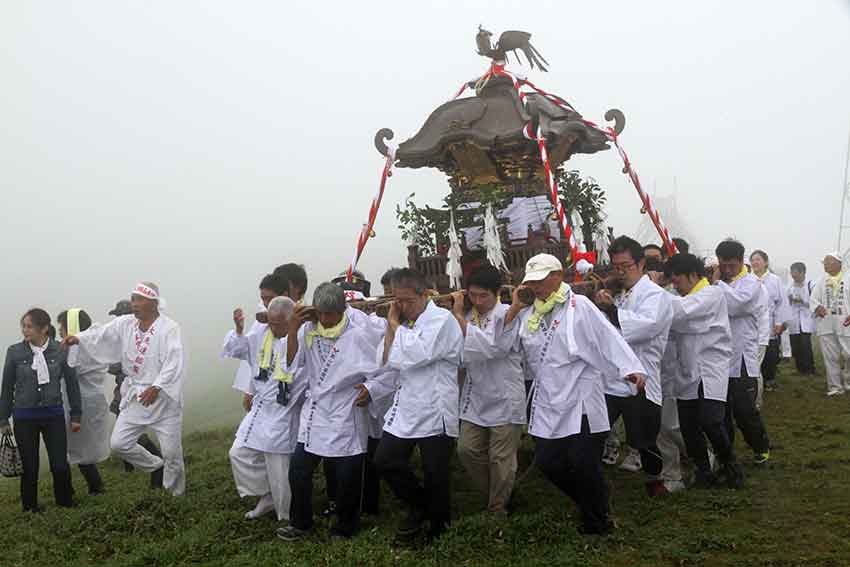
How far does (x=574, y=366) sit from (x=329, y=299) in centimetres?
166

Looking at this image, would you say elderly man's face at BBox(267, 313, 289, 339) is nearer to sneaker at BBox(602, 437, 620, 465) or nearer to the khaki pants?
the khaki pants

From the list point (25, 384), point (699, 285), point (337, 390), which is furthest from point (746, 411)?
point (25, 384)

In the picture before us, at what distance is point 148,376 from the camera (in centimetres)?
600

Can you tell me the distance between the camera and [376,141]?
7879mm

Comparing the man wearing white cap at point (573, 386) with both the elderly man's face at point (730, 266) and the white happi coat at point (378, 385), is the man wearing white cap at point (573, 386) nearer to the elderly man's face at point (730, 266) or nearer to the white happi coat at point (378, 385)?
the white happi coat at point (378, 385)

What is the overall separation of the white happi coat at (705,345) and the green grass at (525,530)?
793 millimetres

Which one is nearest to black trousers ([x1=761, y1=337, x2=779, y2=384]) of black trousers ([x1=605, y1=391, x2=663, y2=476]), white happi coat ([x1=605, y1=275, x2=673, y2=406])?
white happi coat ([x1=605, y1=275, x2=673, y2=406])

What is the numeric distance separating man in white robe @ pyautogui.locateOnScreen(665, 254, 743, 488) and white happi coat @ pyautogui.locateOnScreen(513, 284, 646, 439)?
1.14m

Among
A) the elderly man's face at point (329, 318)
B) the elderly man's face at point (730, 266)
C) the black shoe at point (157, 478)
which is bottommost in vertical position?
the black shoe at point (157, 478)

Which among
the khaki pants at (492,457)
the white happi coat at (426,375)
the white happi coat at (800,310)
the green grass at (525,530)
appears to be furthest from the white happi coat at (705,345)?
the white happi coat at (800,310)

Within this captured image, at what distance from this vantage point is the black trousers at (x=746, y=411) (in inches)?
225

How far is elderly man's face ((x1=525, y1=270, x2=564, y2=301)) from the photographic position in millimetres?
4469

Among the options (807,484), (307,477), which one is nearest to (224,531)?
(307,477)

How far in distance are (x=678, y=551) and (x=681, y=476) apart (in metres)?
1.48
